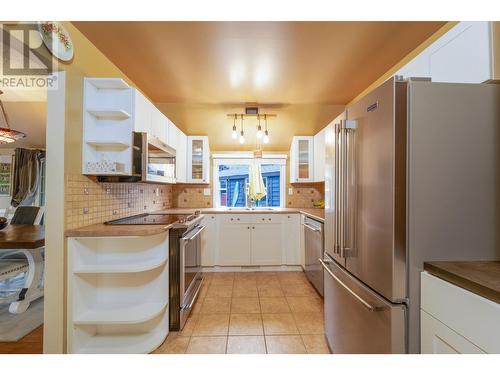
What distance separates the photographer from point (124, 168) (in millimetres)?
1770

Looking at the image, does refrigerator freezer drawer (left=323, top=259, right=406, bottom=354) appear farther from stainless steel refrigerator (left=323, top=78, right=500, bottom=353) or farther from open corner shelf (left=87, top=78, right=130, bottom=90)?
open corner shelf (left=87, top=78, right=130, bottom=90)

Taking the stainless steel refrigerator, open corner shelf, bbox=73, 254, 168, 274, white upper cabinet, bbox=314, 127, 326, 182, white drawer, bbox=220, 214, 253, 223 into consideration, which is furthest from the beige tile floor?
white upper cabinet, bbox=314, 127, 326, 182

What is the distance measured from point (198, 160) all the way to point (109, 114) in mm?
1844

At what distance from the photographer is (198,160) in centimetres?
358

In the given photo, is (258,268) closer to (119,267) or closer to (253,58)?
(119,267)

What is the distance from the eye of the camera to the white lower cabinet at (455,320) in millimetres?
692

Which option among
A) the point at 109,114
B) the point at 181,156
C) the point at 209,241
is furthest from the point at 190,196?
the point at 109,114

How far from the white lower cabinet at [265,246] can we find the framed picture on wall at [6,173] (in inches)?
181

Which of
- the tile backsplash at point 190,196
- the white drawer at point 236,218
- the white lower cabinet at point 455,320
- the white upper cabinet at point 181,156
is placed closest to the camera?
the white lower cabinet at point 455,320

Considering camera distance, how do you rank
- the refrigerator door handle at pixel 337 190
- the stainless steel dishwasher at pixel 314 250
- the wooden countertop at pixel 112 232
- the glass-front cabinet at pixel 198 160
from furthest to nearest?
the glass-front cabinet at pixel 198 160 → the stainless steel dishwasher at pixel 314 250 → the wooden countertop at pixel 112 232 → the refrigerator door handle at pixel 337 190

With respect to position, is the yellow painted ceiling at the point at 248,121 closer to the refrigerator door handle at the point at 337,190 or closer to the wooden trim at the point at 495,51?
the refrigerator door handle at the point at 337,190

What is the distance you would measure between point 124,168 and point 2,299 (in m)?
2.11

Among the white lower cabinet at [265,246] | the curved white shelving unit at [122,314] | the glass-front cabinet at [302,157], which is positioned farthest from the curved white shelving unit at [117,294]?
the glass-front cabinet at [302,157]
